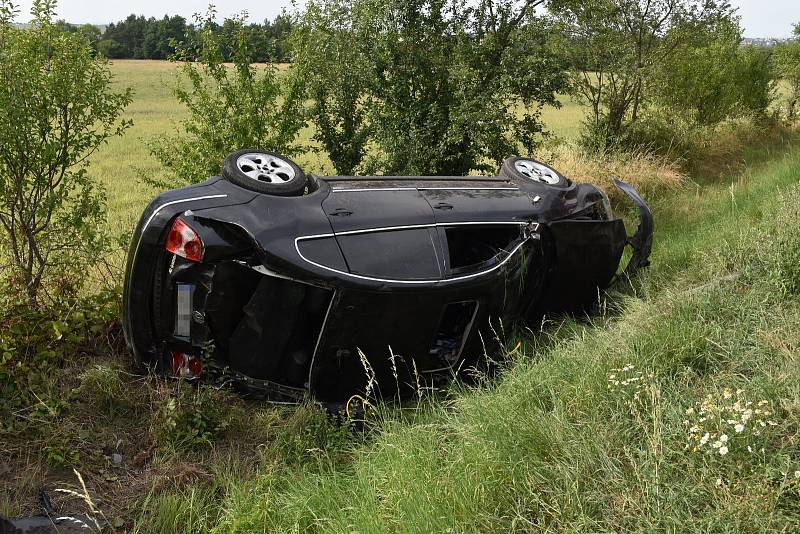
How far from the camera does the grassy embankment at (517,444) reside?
9.47 feet

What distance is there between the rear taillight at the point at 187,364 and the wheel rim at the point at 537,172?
9.98 feet

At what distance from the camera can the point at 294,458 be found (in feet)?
13.8

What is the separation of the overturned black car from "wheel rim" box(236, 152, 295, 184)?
1 cm

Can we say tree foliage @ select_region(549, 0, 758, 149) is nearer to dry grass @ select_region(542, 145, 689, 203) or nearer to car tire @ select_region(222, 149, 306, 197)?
dry grass @ select_region(542, 145, 689, 203)

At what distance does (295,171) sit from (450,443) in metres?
2.18

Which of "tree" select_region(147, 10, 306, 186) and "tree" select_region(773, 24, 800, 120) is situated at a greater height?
"tree" select_region(773, 24, 800, 120)

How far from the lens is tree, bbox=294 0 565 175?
8961 mm

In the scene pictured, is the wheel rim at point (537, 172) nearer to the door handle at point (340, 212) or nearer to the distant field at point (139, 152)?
the door handle at point (340, 212)

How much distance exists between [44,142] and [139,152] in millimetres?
13647

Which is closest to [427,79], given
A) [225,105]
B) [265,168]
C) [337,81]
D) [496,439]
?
[337,81]

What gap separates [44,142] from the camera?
5.18 meters

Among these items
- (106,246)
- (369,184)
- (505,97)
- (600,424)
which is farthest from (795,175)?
(106,246)

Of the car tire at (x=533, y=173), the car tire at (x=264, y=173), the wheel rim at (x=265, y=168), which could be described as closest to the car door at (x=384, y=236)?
the car tire at (x=264, y=173)

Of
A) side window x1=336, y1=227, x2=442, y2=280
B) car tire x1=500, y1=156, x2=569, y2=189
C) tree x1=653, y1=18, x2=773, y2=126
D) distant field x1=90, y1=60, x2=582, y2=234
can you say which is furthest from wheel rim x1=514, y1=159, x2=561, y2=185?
tree x1=653, y1=18, x2=773, y2=126
